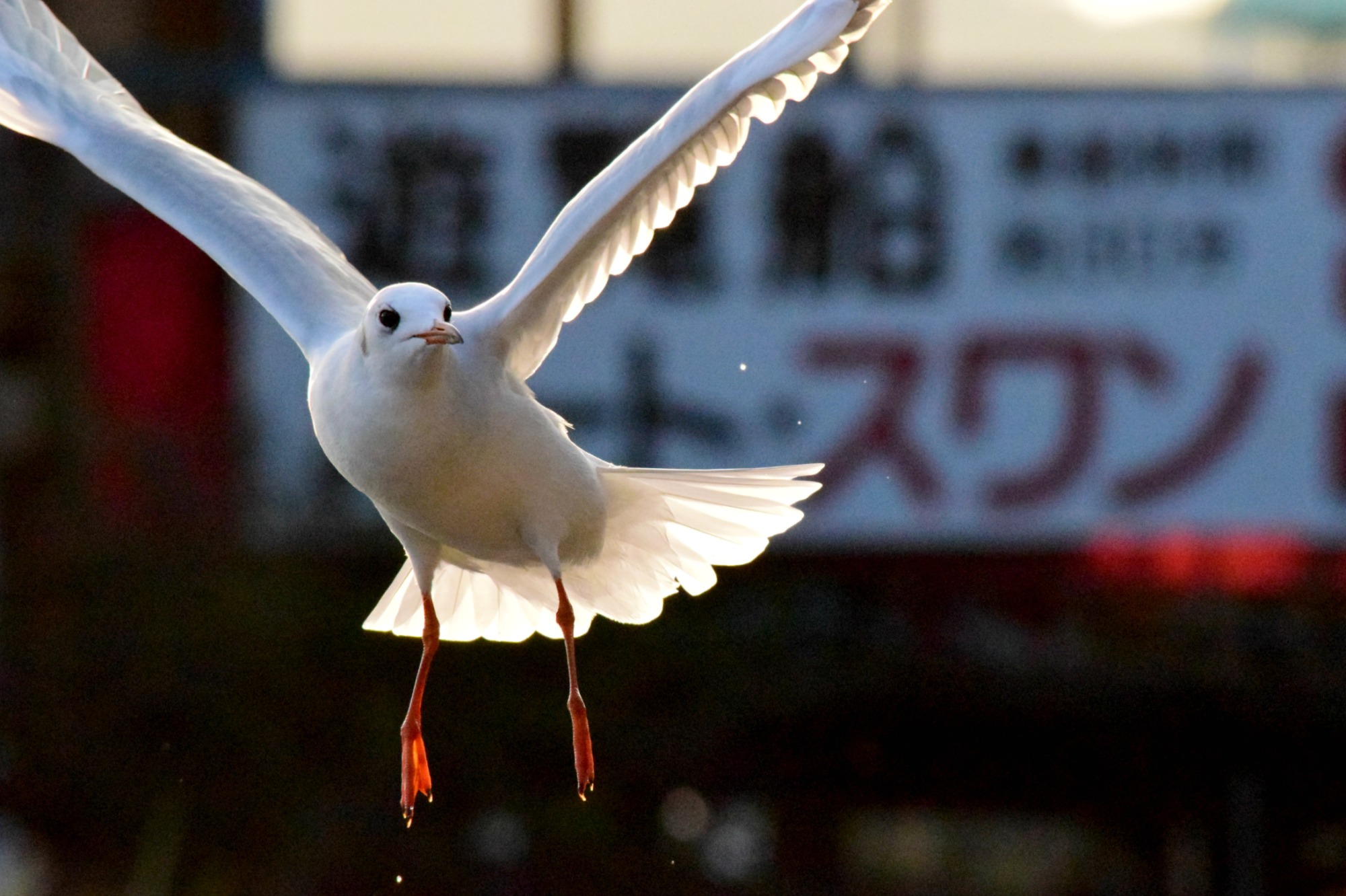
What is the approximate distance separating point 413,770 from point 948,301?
3.39 metres

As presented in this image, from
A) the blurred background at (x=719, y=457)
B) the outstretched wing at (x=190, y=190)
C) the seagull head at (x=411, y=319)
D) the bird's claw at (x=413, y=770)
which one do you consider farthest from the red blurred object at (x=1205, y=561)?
the seagull head at (x=411, y=319)

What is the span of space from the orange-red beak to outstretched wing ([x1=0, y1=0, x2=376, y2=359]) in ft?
1.64

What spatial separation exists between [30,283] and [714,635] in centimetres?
252

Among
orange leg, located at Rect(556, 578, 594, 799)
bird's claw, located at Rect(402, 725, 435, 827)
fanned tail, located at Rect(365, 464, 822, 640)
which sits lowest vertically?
bird's claw, located at Rect(402, 725, 435, 827)

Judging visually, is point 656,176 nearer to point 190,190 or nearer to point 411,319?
point 411,319

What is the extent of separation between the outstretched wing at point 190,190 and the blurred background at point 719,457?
9.03 ft

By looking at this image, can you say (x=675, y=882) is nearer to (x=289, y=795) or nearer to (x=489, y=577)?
(x=289, y=795)

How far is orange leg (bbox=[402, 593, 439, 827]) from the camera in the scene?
3842 millimetres

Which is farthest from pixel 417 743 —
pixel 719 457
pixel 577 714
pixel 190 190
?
pixel 719 457

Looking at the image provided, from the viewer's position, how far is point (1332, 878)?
7.65m

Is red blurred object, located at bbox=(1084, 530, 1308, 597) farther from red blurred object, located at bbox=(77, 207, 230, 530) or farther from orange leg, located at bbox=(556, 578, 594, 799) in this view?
orange leg, located at bbox=(556, 578, 594, 799)

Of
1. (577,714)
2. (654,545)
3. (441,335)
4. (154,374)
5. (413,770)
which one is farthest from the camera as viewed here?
(154,374)

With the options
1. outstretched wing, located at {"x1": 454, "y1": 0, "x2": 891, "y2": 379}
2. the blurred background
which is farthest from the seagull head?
the blurred background

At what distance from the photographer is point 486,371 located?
3.55 meters
